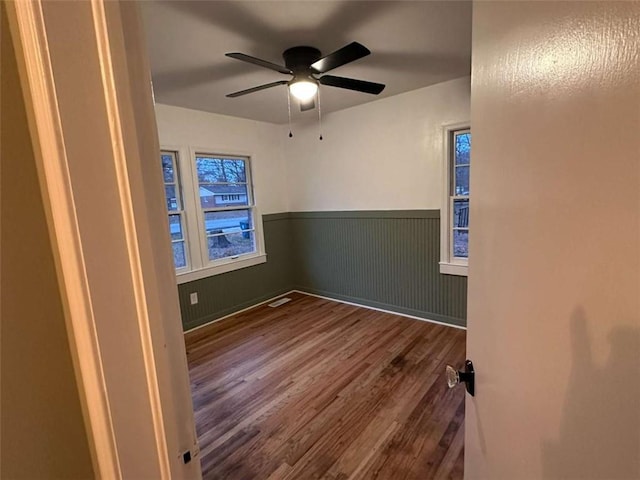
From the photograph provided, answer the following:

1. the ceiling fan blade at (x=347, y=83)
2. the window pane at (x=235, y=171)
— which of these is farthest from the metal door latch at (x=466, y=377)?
the window pane at (x=235, y=171)

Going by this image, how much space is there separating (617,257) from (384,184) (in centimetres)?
323

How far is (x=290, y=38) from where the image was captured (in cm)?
195

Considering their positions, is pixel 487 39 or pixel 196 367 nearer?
pixel 487 39

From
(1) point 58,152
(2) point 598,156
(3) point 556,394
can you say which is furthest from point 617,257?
(1) point 58,152

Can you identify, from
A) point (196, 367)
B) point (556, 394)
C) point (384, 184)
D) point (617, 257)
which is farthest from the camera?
point (384, 184)

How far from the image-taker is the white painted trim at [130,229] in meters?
0.39

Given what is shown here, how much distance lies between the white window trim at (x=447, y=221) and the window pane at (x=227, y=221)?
241 cm

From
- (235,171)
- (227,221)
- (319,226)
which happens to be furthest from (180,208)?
(319,226)

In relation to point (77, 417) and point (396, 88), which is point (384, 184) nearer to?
point (396, 88)

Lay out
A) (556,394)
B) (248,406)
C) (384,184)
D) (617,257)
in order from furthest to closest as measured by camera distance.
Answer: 1. (384,184)
2. (248,406)
3. (556,394)
4. (617,257)

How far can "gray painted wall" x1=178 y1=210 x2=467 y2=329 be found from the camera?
10.7ft

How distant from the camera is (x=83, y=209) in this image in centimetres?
39

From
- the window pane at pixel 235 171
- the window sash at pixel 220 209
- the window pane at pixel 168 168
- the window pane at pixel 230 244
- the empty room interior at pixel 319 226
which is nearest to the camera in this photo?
the empty room interior at pixel 319 226

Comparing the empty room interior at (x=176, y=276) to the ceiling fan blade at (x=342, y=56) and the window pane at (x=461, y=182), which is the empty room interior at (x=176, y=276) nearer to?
the ceiling fan blade at (x=342, y=56)
